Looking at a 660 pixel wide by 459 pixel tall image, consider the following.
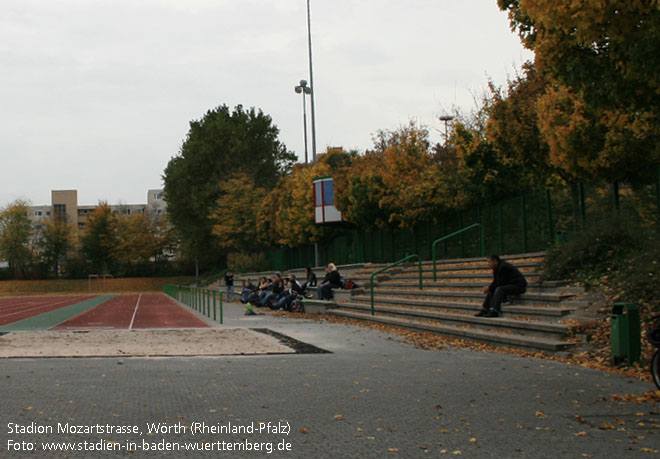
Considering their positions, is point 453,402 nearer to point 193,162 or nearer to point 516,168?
point 516,168

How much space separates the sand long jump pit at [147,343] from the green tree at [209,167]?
173 ft

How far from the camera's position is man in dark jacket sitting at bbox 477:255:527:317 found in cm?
1488

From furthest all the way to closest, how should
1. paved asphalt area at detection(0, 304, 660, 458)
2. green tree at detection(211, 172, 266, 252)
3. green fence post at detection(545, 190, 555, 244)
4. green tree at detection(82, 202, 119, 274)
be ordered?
green tree at detection(82, 202, 119, 274) < green tree at detection(211, 172, 266, 252) < green fence post at detection(545, 190, 555, 244) < paved asphalt area at detection(0, 304, 660, 458)

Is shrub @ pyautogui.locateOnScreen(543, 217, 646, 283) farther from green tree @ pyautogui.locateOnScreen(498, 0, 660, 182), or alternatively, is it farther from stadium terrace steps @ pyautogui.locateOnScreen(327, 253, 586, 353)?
green tree @ pyautogui.locateOnScreen(498, 0, 660, 182)

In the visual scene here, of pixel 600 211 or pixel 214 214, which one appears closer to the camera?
pixel 600 211

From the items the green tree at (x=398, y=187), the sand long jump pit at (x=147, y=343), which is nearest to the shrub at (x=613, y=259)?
the sand long jump pit at (x=147, y=343)

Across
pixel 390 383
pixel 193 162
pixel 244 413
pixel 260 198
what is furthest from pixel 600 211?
pixel 193 162

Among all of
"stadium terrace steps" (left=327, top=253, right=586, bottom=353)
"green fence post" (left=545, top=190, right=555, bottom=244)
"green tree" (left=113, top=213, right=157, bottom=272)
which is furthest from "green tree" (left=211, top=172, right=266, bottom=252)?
"green fence post" (left=545, top=190, right=555, bottom=244)

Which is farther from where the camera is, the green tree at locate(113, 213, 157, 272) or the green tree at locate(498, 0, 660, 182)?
the green tree at locate(113, 213, 157, 272)

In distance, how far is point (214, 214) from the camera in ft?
212

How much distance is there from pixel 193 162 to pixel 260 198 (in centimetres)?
1179

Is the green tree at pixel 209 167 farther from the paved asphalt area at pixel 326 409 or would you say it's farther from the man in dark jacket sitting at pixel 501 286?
the paved asphalt area at pixel 326 409

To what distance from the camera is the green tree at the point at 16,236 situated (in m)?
90.4

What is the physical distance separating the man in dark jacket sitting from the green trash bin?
4.75 metres
